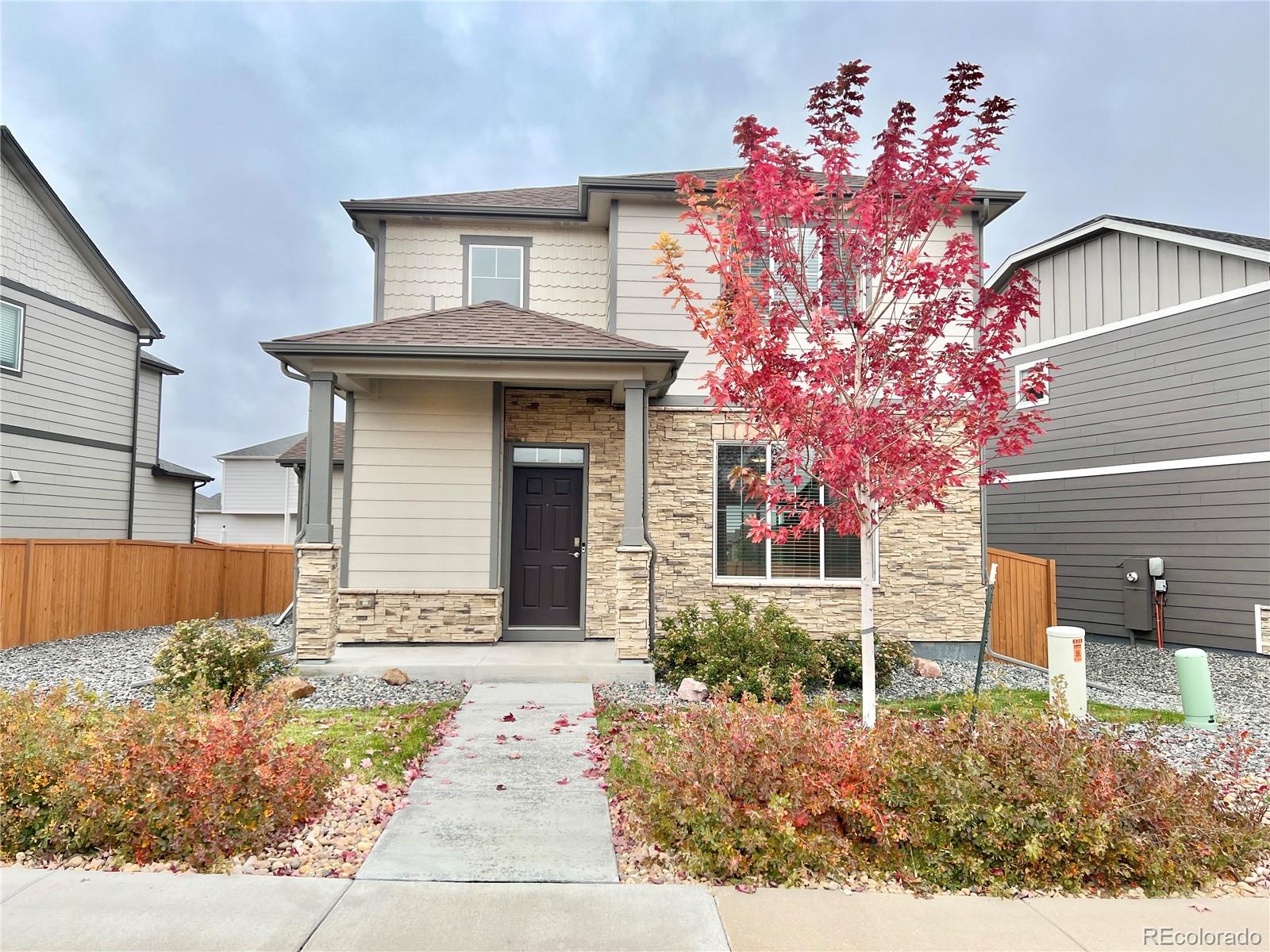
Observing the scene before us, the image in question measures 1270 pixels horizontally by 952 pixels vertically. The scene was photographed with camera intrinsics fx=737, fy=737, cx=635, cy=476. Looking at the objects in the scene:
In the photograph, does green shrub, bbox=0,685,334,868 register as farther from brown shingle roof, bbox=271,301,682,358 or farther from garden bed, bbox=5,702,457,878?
brown shingle roof, bbox=271,301,682,358

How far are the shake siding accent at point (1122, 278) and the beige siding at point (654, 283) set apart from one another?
4719mm

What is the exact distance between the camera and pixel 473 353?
25.9ft

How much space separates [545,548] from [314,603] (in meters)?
2.82

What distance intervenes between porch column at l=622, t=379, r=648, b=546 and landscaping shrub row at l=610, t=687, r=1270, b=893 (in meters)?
4.01

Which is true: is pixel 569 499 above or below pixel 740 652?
above

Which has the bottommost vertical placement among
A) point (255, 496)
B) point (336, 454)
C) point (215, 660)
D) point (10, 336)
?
point (215, 660)

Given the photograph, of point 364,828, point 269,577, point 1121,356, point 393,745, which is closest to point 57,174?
point 269,577

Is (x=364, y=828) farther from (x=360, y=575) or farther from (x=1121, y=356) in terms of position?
(x=1121, y=356)

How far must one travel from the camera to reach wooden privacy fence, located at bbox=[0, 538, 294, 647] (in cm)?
1001

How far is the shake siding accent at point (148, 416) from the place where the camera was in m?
15.5

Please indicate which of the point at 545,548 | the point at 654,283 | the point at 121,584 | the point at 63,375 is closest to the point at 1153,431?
the point at 654,283

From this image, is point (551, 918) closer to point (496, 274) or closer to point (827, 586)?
point (827, 586)

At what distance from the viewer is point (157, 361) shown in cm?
1559

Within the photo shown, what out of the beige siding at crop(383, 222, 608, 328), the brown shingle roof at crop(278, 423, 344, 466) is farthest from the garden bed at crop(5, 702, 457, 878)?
the brown shingle roof at crop(278, 423, 344, 466)
